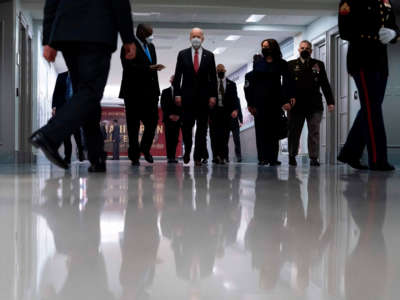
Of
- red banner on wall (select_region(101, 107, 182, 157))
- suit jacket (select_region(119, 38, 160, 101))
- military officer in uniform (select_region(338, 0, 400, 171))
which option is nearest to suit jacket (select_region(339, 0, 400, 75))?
military officer in uniform (select_region(338, 0, 400, 171))

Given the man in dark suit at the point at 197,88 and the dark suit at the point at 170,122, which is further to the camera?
the dark suit at the point at 170,122

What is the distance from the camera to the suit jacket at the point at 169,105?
27.0 ft

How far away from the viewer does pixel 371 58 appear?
165 inches

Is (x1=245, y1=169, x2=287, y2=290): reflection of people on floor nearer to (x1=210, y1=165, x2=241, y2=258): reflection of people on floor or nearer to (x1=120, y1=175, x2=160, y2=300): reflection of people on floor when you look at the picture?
(x1=210, y1=165, x2=241, y2=258): reflection of people on floor

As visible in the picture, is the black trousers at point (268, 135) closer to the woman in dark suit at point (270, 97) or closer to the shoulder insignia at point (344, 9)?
the woman in dark suit at point (270, 97)

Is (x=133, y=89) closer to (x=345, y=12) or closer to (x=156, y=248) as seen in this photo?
(x=345, y=12)

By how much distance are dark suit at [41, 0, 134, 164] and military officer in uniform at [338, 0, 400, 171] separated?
5.94 ft

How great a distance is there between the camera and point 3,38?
28.2ft

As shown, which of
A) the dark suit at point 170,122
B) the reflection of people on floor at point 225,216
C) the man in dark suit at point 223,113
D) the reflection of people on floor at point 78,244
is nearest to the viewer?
the reflection of people on floor at point 78,244

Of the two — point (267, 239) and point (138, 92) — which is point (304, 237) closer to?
point (267, 239)

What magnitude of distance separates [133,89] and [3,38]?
12.2 feet

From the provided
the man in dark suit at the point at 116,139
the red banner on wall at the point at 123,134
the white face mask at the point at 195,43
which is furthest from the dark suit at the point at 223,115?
the red banner on wall at the point at 123,134

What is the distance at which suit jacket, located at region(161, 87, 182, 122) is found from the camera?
27.0 ft

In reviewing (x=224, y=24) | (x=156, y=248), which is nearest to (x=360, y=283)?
(x=156, y=248)
